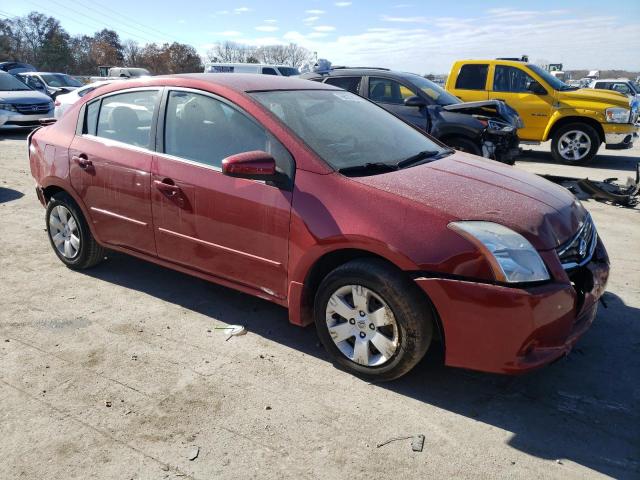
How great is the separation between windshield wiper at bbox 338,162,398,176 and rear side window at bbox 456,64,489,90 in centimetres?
911

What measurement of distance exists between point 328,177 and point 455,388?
4.73ft

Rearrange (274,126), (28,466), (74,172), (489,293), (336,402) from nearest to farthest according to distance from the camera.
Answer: (28,466) < (489,293) < (336,402) < (274,126) < (74,172)

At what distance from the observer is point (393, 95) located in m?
9.09

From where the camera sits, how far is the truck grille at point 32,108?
45.8 feet

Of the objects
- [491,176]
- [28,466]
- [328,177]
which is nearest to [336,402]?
[328,177]

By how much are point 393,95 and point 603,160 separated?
19.1ft

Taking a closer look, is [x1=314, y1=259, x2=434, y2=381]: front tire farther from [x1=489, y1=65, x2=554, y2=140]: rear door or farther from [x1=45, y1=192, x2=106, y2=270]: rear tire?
[x1=489, y1=65, x2=554, y2=140]: rear door

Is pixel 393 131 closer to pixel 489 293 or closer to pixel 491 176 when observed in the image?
pixel 491 176

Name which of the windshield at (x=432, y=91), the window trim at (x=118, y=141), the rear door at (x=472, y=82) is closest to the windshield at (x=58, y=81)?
the rear door at (x=472, y=82)

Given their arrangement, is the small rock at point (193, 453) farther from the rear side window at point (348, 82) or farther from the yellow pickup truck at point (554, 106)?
the yellow pickup truck at point (554, 106)

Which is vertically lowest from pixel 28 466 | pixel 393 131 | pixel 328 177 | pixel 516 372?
pixel 28 466

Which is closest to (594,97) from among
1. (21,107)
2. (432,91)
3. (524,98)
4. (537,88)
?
(537,88)

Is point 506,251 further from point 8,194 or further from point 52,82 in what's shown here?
point 52,82

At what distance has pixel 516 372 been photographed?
2680 millimetres
